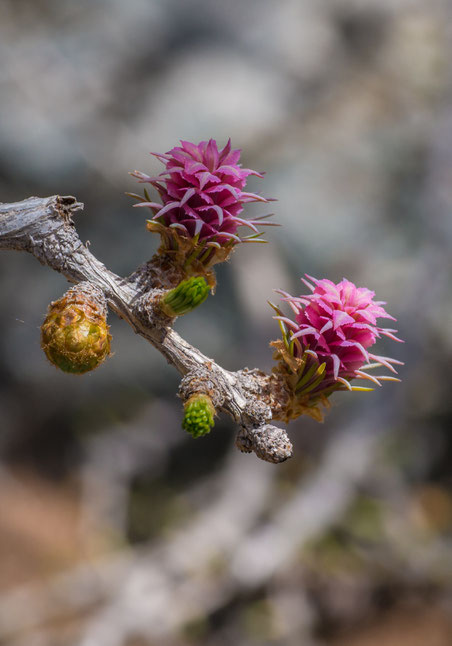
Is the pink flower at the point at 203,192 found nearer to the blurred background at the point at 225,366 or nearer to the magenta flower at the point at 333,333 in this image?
the magenta flower at the point at 333,333

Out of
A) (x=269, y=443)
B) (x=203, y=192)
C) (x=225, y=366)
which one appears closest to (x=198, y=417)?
(x=269, y=443)

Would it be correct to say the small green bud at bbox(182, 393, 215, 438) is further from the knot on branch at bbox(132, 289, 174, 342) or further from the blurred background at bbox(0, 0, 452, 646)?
the blurred background at bbox(0, 0, 452, 646)

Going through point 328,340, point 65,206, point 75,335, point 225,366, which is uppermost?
point 225,366

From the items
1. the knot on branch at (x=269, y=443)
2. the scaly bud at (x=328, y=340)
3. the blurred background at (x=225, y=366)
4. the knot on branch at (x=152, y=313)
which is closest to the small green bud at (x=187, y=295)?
the knot on branch at (x=152, y=313)

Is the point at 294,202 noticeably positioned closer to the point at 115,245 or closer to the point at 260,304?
the point at 260,304

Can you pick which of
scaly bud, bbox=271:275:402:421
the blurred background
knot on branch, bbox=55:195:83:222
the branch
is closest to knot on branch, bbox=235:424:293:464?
the branch

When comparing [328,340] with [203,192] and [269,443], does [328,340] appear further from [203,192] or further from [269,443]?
[203,192]
